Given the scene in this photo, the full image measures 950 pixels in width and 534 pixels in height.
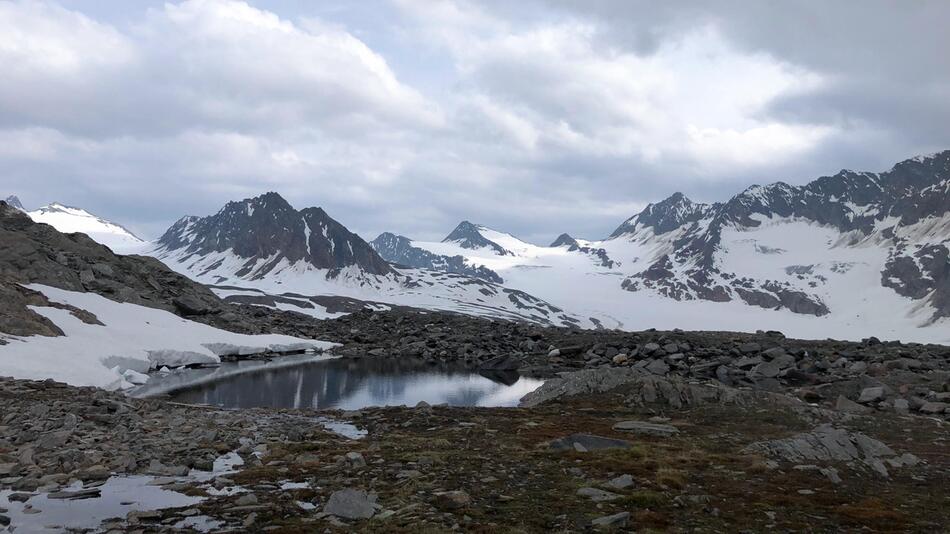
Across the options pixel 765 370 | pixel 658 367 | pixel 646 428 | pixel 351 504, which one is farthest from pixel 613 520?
pixel 765 370

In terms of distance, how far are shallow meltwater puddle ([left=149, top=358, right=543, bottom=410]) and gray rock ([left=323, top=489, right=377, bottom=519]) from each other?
90.3ft

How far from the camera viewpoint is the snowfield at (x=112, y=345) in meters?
42.4

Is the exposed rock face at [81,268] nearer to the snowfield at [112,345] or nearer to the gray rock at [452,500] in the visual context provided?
the snowfield at [112,345]

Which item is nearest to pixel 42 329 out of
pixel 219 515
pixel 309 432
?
pixel 309 432

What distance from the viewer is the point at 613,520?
15086mm

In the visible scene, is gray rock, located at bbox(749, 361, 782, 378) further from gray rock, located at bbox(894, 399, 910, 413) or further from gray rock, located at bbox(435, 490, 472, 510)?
gray rock, located at bbox(435, 490, 472, 510)

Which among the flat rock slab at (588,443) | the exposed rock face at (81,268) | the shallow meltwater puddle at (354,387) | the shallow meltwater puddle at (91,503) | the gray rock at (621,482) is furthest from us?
the exposed rock face at (81,268)

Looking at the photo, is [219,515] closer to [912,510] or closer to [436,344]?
[912,510]

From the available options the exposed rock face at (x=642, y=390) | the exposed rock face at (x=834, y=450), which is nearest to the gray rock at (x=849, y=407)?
the exposed rock face at (x=642, y=390)

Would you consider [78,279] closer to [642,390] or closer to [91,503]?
[642,390]

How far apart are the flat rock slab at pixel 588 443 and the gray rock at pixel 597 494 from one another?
21.4 feet

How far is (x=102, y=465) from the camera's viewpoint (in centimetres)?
1941

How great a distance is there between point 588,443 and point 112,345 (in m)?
48.2

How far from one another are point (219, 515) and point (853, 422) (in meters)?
30.6
